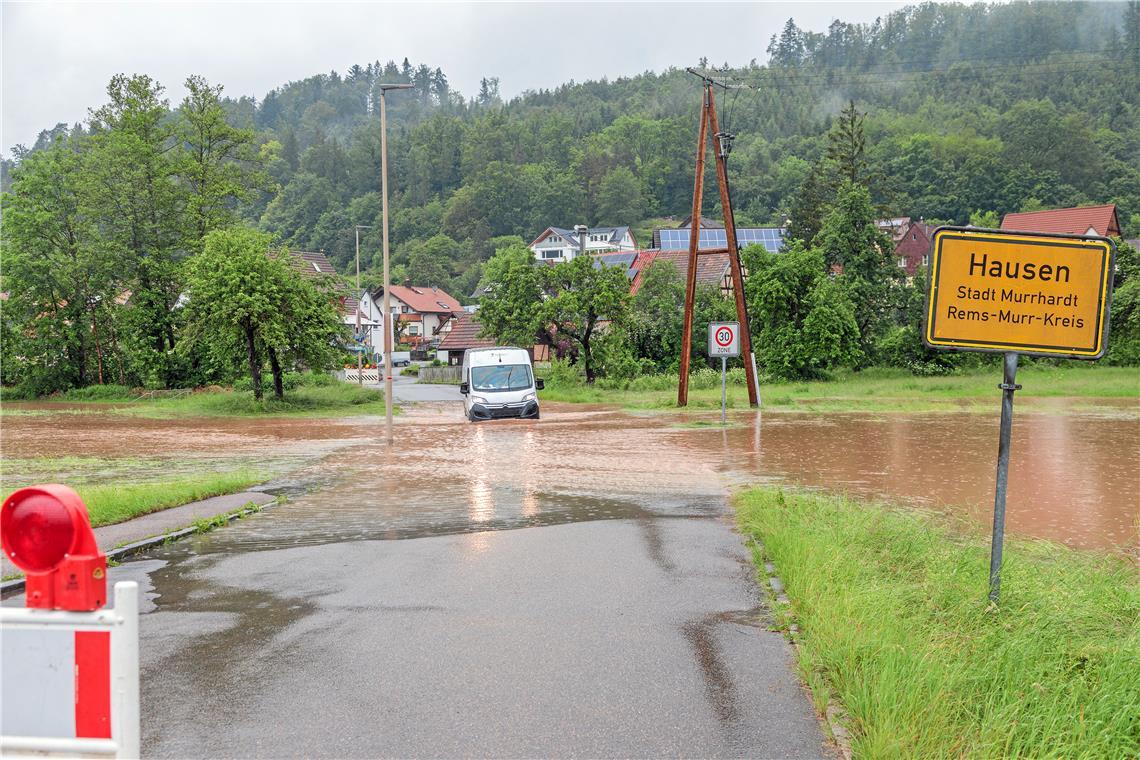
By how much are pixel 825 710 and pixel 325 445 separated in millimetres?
20945

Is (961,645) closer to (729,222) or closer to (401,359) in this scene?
(729,222)

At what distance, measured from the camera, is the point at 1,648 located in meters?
2.74

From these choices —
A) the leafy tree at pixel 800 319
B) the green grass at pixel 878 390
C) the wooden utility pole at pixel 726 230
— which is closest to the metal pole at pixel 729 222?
the wooden utility pole at pixel 726 230

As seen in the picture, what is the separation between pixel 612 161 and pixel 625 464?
457ft

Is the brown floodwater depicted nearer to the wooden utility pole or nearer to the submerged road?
the submerged road

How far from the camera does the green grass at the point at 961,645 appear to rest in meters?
4.64

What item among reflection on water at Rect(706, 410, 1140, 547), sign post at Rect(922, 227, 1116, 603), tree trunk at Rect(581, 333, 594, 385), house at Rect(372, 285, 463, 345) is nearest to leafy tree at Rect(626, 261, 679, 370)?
tree trunk at Rect(581, 333, 594, 385)

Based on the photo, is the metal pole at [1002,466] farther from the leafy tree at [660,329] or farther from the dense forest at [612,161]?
the leafy tree at [660,329]

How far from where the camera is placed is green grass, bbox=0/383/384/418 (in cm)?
3950

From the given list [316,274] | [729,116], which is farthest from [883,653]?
[729,116]

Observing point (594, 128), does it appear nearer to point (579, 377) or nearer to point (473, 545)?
point (579, 377)

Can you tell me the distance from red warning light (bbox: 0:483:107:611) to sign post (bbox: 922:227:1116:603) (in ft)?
16.1

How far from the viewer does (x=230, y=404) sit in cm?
4112

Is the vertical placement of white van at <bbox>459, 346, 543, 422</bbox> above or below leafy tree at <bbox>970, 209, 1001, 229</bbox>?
below
